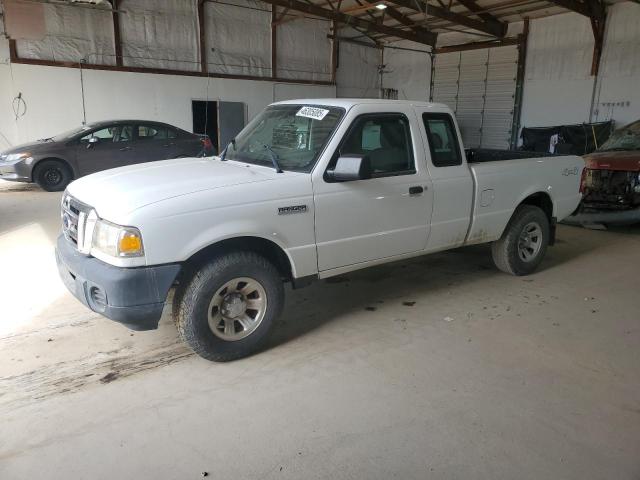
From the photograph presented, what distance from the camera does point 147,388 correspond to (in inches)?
124

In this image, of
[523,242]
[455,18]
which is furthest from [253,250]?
[455,18]

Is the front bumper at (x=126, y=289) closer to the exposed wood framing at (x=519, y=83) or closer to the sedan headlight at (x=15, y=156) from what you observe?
the sedan headlight at (x=15, y=156)

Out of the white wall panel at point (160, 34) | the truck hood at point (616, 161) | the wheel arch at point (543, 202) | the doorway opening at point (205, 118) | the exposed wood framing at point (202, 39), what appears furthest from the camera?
the doorway opening at point (205, 118)

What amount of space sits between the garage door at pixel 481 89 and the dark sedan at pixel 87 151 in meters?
11.1

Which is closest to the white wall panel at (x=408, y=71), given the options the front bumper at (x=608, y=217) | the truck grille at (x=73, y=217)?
the front bumper at (x=608, y=217)

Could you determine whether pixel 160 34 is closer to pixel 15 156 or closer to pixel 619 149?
pixel 15 156

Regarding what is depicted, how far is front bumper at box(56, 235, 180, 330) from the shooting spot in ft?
9.70

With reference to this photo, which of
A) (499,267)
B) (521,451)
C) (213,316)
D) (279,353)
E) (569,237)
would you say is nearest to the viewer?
(521,451)

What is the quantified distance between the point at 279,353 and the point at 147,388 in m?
0.96

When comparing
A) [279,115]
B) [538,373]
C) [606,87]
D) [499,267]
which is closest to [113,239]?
[279,115]

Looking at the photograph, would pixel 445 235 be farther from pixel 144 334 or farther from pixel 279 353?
pixel 144 334

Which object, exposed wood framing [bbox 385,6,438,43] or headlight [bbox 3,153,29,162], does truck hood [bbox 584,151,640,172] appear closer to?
headlight [bbox 3,153,29,162]

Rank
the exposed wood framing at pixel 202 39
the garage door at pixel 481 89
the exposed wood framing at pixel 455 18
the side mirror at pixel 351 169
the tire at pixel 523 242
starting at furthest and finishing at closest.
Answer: the garage door at pixel 481 89, the exposed wood framing at pixel 202 39, the exposed wood framing at pixel 455 18, the tire at pixel 523 242, the side mirror at pixel 351 169

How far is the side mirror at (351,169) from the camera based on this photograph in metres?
3.46
